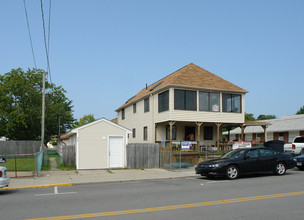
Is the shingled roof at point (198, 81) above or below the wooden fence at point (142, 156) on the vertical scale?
above

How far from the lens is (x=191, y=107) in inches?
961

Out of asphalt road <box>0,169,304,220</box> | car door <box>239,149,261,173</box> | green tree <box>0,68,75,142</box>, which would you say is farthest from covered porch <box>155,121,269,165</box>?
green tree <box>0,68,75,142</box>

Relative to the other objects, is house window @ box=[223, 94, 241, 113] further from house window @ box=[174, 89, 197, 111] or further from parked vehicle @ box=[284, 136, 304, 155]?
parked vehicle @ box=[284, 136, 304, 155]

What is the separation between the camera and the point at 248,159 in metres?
14.5

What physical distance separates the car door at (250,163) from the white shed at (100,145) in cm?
856

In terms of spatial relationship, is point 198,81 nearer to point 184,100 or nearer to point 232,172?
point 184,100

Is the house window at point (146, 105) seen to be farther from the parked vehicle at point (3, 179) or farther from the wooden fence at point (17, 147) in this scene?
the parked vehicle at point (3, 179)

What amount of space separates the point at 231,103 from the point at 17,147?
22768 millimetres

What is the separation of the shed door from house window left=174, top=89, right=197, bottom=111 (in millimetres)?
5853

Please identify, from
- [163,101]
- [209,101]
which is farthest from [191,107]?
[163,101]

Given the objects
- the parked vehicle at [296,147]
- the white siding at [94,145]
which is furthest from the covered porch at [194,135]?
the white siding at [94,145]

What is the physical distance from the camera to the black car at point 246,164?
45.5 ft

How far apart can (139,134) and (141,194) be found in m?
20.2

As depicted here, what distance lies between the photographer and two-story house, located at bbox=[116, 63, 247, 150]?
23984 millimetres
